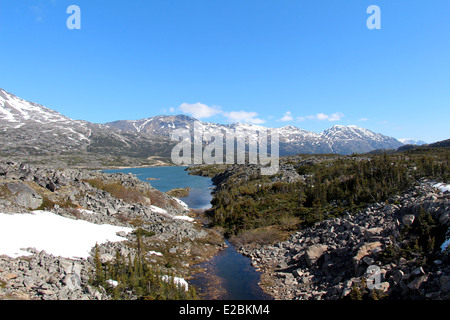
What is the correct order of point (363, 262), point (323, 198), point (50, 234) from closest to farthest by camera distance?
point (363, 262), point (50, 234), point (323, 198)

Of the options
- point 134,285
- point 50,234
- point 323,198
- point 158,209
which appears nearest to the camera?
point 134,285

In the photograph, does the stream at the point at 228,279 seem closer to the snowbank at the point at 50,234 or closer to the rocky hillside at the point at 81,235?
the rocky hillside at the point at 81,235

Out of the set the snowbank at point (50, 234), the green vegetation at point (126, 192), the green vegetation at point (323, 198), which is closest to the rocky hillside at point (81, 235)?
the green vegetation at point (126, 192)

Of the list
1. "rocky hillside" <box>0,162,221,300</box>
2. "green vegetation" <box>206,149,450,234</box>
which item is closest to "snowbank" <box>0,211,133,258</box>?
"rocky hillside" <box>0,162,221,300</box>

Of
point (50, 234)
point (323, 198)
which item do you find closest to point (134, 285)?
point (50, 234)

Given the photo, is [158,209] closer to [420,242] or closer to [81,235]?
[81,235]
